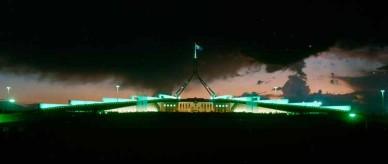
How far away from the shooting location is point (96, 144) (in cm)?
3359

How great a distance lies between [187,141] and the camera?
116 feet

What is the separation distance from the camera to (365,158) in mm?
27766

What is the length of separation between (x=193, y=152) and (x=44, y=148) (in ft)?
26.5

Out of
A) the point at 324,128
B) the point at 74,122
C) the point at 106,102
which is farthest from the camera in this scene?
the point at 106,102

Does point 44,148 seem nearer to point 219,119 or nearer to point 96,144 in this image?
point 96,144

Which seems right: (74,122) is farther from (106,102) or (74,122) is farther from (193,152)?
(106,102)

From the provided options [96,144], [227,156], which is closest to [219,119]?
[96,144]

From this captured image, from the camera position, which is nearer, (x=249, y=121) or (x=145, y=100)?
(x=249, y=121)

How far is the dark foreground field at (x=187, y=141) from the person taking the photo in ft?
93.1

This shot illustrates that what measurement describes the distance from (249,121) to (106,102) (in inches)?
1910

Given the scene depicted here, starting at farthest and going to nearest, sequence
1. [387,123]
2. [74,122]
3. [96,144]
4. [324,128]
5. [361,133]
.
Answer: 1. [387,123]
2. [74,122]
3. [324,128]
4. [361,133]
5. [96,144]

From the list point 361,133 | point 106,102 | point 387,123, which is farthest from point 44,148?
point 106,102

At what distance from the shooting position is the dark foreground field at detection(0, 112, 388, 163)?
2838 centimetres

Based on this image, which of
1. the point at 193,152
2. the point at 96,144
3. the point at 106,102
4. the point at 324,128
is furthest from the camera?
the point at 106,102
